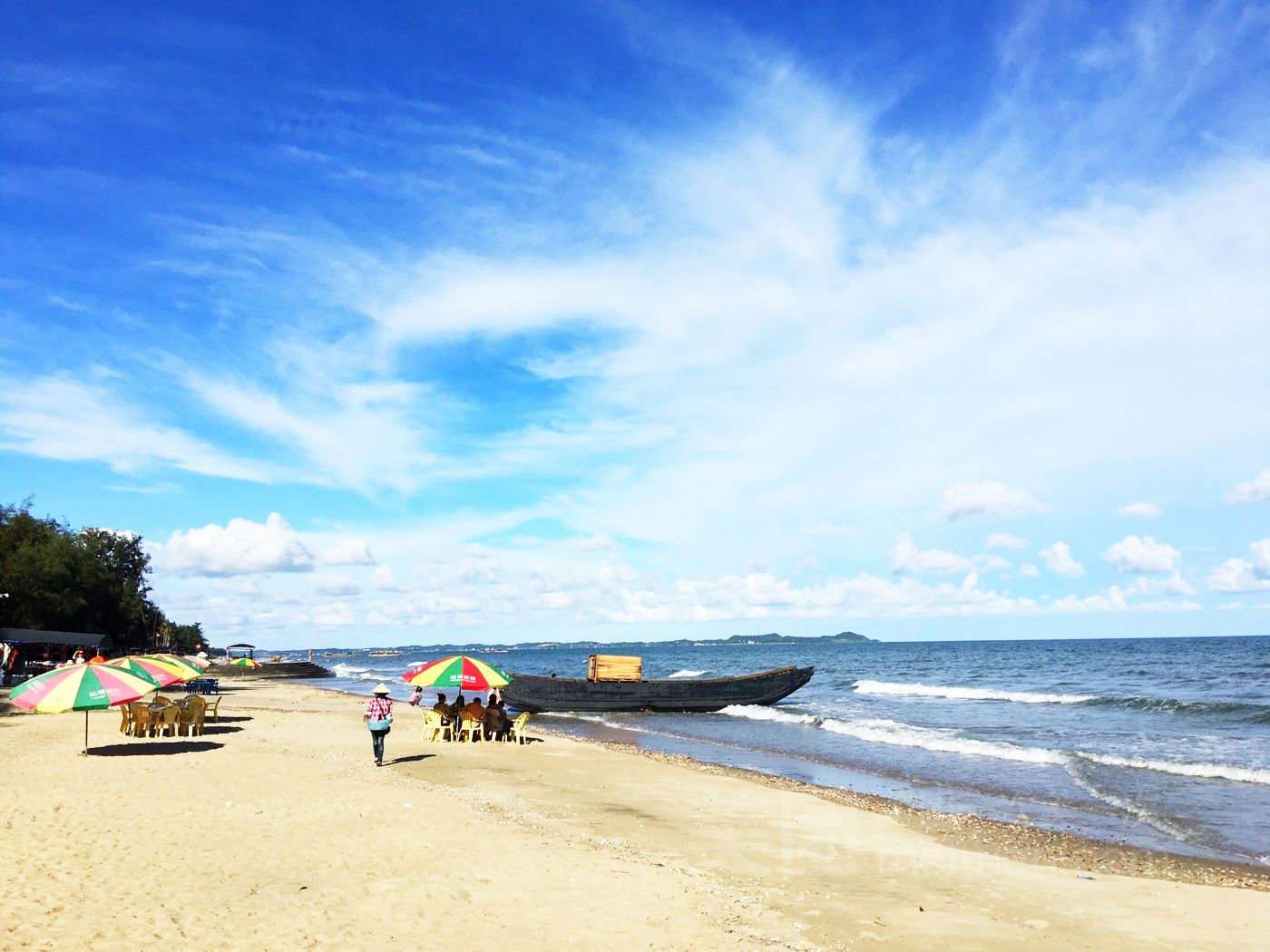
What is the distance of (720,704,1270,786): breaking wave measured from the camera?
19.2 metres

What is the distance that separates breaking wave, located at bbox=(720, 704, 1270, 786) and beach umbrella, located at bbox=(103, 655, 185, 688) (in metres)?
19.7

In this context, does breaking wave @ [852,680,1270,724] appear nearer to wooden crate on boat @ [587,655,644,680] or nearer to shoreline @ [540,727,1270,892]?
wooden crate on boat @ [587,655,644,680]

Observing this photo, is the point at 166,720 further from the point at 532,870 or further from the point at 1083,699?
the point at 1083,699

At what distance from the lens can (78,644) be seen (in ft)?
162

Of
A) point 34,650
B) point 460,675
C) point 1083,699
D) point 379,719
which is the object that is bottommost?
point 1083,699

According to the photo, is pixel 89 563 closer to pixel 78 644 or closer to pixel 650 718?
pixel 78 644

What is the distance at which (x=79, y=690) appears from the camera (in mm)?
15516

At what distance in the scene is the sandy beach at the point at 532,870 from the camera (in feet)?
24.4


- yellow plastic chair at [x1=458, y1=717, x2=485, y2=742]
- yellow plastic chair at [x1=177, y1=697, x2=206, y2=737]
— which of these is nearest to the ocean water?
yellow plastic chair at [x1=458, y1=717, x2=485, y2=742]

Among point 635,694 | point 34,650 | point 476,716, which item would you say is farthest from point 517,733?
point 34,650

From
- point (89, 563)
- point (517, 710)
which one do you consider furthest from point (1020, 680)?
point (89, 563)

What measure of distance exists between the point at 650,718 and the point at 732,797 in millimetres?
19709

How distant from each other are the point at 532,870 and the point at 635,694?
89.5 ft

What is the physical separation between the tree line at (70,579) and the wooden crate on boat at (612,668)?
108 ft
